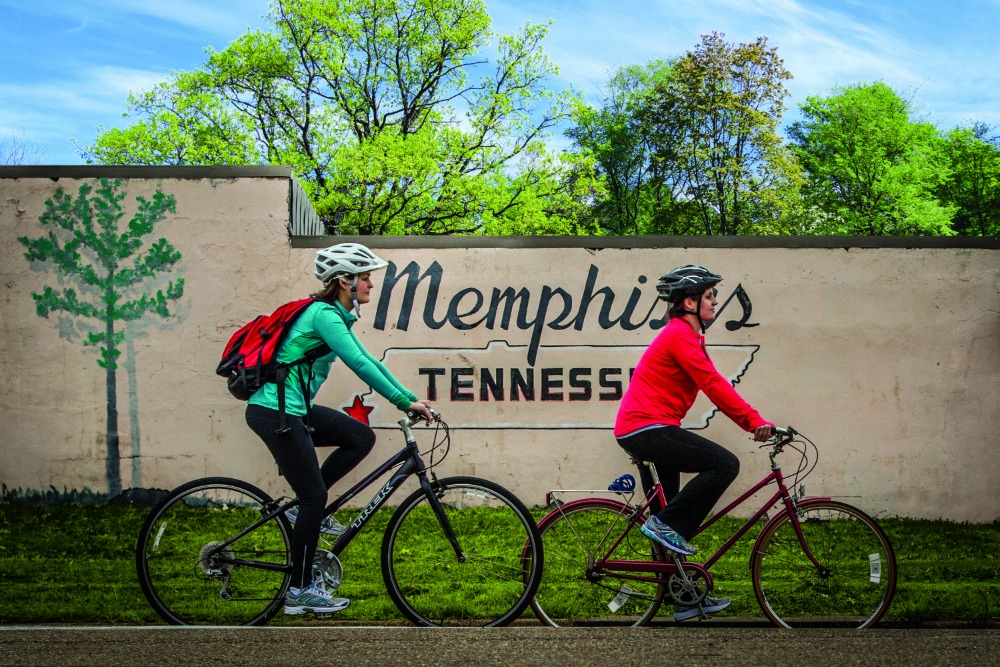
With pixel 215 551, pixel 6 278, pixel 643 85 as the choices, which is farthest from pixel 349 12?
pixel 215 551

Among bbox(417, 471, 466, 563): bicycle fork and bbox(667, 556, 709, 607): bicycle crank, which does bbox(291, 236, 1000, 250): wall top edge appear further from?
bbox(667, 556, 709, 607): bicycle crank

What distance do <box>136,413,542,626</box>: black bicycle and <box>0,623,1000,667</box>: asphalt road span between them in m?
0.19

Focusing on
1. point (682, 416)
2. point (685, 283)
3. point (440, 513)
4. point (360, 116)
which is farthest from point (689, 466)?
point (360, 116)

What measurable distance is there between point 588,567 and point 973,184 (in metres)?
53.2

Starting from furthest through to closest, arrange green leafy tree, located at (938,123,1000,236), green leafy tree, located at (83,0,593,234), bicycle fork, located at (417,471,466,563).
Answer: green leafy tree, located at (938,123,1000,236), green leafy tree, located at (83,0,593,234), bicycle fork, located at (417,471,466,563)

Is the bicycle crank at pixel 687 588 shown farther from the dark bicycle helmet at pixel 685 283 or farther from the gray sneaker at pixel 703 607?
the dark bicycle helmet at pixel 685 283

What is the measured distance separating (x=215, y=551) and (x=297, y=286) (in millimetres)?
4475

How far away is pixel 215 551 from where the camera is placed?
545cm

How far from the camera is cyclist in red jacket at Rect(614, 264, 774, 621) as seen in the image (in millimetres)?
5316

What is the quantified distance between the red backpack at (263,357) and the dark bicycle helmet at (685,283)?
5.86 feet

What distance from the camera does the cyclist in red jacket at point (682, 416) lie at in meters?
5.32

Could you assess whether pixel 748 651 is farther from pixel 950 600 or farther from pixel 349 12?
pixel 349 12

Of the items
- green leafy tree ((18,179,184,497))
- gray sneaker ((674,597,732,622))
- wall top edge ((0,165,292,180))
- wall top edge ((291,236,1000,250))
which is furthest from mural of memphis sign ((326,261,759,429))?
gray sneaker ((674,597,732,622))

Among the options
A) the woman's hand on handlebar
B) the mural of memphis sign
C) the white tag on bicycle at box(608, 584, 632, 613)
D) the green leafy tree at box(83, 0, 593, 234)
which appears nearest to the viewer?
the woman's hand on handlebar
